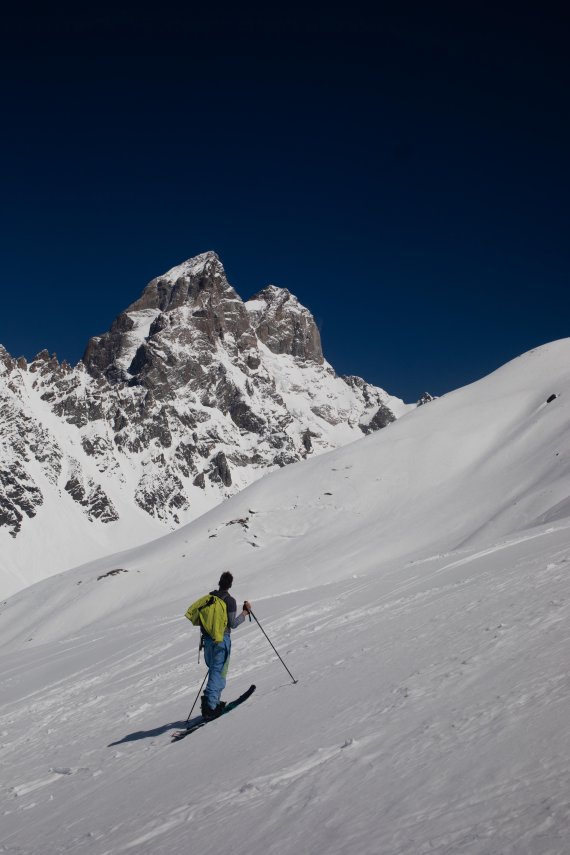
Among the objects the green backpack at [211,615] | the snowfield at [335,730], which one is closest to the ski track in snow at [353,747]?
the snowfield at [335,730]

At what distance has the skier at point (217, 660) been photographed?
9.67 m

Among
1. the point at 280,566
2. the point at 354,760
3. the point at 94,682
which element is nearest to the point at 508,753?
the point at 354,760

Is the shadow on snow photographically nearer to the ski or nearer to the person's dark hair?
the ski

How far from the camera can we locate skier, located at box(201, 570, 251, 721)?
9.67 metres

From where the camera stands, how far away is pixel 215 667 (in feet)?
32.5

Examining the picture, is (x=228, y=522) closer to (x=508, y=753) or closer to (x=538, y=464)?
(x=538, y=464)

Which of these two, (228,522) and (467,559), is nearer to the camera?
(467,559)

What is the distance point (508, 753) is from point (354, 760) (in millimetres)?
1515

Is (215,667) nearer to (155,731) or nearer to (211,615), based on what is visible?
(211,615)

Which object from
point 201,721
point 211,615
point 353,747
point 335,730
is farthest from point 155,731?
point 353,747

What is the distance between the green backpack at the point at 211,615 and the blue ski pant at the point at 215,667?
136mm

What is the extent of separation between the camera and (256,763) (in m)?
6.53

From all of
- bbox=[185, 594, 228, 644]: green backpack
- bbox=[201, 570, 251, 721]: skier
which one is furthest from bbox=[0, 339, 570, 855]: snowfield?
bbox=[185, 594, 228, 644]: green backpack

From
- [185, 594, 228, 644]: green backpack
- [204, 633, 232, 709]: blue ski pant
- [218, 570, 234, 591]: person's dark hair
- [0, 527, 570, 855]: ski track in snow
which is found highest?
[218, 570, 234, 591]: person's dark hair
